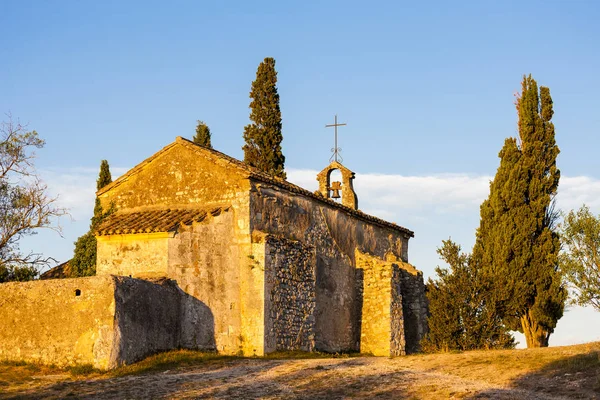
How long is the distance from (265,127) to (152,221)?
14.0 metres

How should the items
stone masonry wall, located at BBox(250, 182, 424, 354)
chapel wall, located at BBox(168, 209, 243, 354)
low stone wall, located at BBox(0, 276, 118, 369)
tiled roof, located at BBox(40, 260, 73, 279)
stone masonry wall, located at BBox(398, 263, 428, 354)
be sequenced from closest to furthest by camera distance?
low stone wall, located at BBox(0, 276, 118, 369) → chapel wall, located at BBox(168, 209, 243, 354) → stone masonry wall, located at BBox(250, 182, 424, 354) → tiled roof, located at BBox(40, 260, 73, 279) → stone masonry wall, located at BBox(398, 263, 428, 354)

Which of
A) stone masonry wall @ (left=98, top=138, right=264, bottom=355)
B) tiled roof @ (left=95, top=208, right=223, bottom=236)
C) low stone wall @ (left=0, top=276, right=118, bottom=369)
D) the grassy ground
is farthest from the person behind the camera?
tiled roof @ (left=95, top=208, right=223, bottom=236)

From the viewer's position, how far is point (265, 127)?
3903 centimetres

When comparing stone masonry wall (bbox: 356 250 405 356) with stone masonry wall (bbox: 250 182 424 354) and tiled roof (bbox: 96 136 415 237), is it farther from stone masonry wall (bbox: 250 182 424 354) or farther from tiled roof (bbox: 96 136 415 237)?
tiled roof (bbox: 96 136 415 237)

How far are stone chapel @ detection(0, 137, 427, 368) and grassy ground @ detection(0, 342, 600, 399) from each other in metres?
0.97

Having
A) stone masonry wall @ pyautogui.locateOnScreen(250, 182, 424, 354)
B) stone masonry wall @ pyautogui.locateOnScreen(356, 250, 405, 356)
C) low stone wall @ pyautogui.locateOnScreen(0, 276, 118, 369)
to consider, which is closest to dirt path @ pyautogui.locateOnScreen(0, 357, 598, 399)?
low stone wall @ pyautogui.locateOnScreen(0, 276, 118, 369)

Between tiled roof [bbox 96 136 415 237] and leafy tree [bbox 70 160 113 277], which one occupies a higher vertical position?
tiled roof [bbox 96 136 415 237]

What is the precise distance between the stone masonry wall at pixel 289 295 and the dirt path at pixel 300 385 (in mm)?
3892

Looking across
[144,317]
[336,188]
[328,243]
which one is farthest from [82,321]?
[336,188]

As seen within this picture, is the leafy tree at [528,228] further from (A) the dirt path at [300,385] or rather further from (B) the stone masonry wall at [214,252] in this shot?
(A) the dirt path at [300,385]

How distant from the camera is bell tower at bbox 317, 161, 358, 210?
34.5 m

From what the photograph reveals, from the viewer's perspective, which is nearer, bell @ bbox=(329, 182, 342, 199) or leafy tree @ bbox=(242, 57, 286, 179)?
bell @ bbox=(329, 182, 342, 199)

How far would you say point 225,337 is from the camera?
82.6 ft

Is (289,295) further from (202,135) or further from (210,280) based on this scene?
(202,135)
